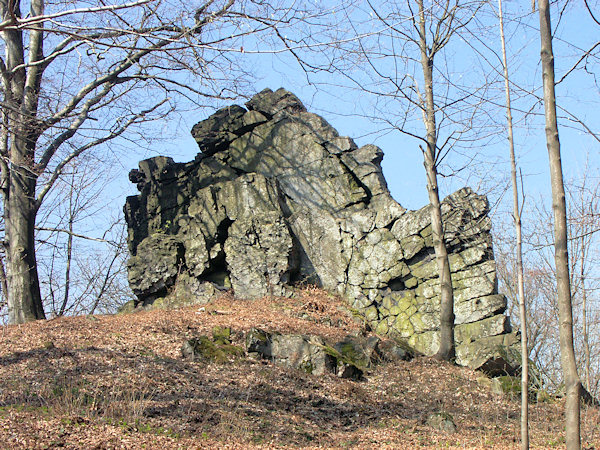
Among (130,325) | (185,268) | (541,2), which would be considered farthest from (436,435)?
(185,268)

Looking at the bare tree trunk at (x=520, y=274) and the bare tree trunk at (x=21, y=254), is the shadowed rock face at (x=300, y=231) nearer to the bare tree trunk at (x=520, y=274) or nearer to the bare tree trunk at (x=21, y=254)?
the bare tree trunk at (x=21, y=254)

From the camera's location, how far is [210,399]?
8438 millimetres

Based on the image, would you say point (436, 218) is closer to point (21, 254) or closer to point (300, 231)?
point (300, 231)

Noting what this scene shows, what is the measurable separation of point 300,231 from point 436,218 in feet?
14.5

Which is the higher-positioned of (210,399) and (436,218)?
(436,218)

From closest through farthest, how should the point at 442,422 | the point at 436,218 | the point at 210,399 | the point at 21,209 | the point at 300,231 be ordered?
the point at 210,399, the point at 442,422, the point at 21,209, the point at 436,218, the point at 300,231

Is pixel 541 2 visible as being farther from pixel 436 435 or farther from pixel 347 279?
pixel 347 279

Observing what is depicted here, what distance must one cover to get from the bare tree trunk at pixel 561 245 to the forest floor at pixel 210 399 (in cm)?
275

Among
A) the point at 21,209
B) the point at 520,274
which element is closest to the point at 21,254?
the point at 21,209

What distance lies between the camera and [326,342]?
1201 centimetres

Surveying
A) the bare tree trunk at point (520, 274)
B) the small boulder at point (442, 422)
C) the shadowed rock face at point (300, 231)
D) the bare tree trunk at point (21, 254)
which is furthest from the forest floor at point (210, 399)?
the shadowed rock face at point (300, 231)

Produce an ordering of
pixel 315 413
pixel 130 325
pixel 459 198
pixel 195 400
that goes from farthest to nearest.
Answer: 1. pixel 459 198
2. pixel 130 325
3. pixel 315 413
4. pixel 195 400

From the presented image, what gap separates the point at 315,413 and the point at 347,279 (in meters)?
6.93

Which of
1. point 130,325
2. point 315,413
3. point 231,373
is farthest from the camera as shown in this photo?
point 130,325
